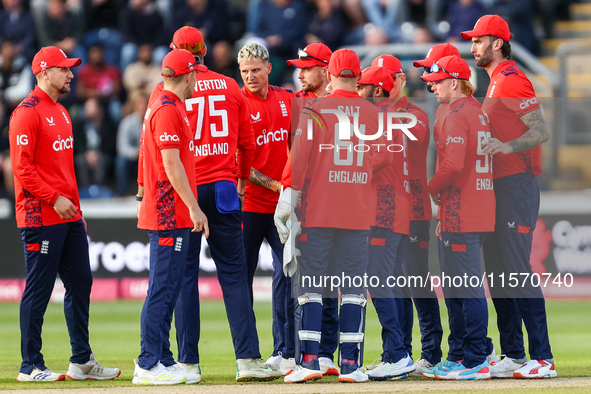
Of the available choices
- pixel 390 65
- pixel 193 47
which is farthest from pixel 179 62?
pixel 390 65

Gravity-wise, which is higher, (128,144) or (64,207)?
→ (128,144)

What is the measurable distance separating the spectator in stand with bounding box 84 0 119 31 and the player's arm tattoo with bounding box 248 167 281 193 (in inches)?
403

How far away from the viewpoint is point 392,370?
20.6 feet

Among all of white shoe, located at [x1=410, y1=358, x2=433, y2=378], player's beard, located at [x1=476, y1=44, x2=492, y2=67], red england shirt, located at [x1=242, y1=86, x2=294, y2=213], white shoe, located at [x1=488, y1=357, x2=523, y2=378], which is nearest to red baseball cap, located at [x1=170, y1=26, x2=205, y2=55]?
red england shirt, located at [x1=242, y1=86, x2=294, y2=213]

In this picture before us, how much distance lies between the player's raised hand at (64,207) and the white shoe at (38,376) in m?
1.21

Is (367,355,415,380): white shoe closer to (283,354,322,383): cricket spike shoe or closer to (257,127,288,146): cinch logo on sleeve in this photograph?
(283,354,322,383): cricket spike shoe

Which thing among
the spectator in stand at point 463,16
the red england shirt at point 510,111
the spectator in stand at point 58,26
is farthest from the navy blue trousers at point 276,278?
the spectator in stand at point 58,26

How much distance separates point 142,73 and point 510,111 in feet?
31.2

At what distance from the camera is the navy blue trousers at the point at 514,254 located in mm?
6457

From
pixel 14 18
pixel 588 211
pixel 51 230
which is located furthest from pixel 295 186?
pixel 14 18

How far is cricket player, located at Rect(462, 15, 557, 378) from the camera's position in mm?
6457

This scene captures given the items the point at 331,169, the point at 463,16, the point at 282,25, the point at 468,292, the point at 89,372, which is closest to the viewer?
the point at 331,169

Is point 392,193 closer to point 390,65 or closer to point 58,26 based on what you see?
point 390,65

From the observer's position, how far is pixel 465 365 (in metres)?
6.35
